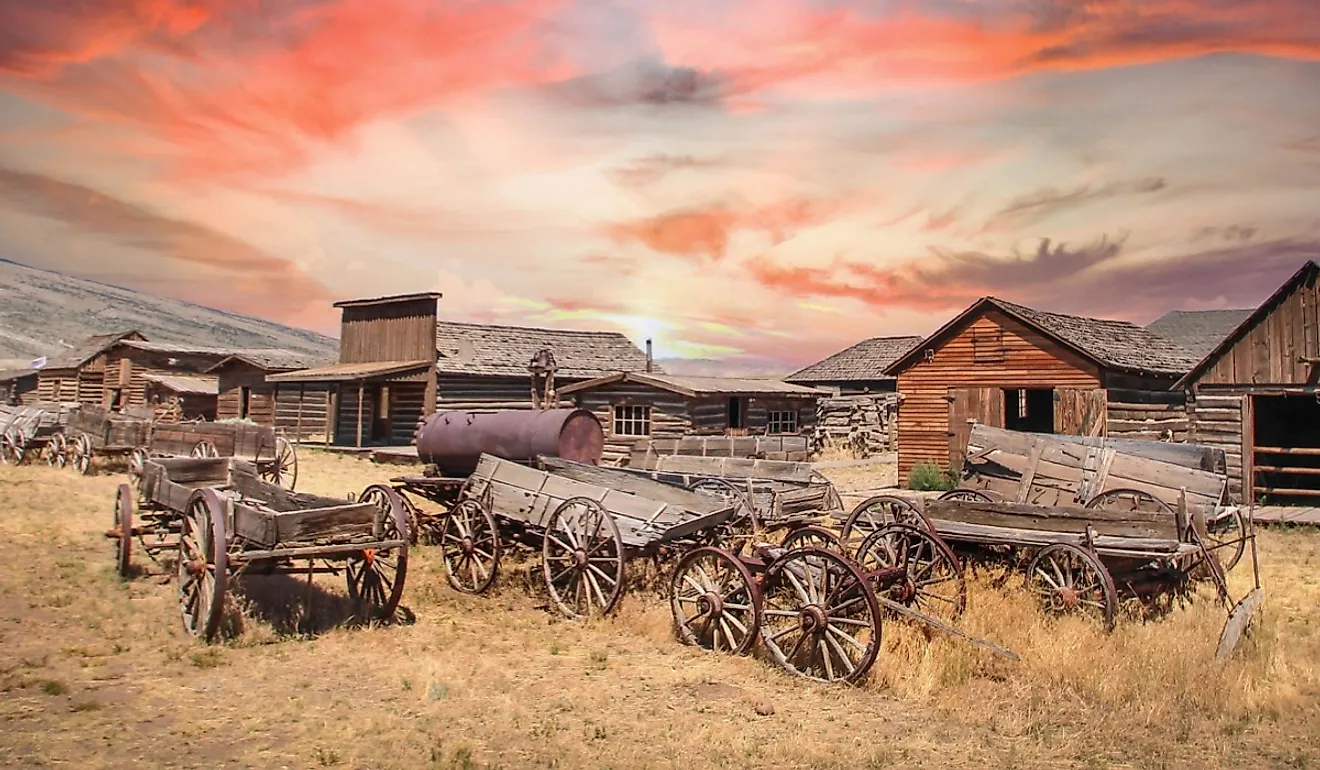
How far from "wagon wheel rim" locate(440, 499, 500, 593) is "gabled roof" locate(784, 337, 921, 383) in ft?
89.1

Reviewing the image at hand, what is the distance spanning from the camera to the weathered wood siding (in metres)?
20.2

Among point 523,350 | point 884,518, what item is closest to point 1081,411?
point 884,518

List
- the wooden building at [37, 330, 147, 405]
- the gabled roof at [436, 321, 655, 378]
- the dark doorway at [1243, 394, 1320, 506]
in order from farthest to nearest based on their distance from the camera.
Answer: the wooden building at [37, 330, 147, 405], the gabled roof at [436, 321, 655, 378], the dark doorway at [1243, 394, 1320, 506]

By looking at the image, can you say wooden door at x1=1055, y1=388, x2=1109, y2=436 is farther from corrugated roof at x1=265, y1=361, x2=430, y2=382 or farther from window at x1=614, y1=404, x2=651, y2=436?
corrugated roof at x1=265, y1=361, x2=430, y2=382

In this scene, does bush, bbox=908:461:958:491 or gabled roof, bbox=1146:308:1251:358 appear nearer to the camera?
bush, bbox=908:461:958:491

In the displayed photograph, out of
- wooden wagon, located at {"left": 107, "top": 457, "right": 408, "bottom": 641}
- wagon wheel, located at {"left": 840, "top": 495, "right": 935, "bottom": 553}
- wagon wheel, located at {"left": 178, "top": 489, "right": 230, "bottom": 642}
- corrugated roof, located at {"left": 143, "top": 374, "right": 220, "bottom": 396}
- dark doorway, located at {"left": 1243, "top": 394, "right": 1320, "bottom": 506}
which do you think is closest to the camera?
wagon wheel, located at {"left": 178, "top": 489, "right": 230, "bottom": 642}

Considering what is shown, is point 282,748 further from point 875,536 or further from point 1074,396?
point 1074,396

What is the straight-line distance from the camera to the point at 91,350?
127 ft

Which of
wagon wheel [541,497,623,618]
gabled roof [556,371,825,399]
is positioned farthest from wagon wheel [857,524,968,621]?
gabled roof [556,371,825,399]

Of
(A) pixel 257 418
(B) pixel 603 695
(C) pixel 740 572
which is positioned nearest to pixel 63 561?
(B) pixel 603 695

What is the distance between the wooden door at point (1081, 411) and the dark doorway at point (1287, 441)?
296 centimetres

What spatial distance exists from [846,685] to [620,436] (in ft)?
65.4

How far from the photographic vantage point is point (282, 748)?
5.36 m

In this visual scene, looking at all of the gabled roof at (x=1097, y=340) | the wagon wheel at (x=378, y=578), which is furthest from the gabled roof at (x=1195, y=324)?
the wagon wheel at (x=378, y=578)
